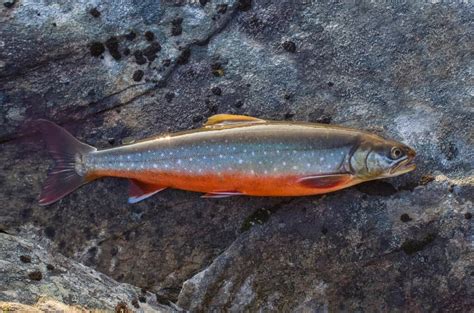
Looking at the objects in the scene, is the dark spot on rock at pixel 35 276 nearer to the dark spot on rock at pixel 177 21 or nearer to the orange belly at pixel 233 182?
the orange belly at pixel 233 182

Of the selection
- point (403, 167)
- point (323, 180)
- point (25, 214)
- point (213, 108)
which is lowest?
point (25, 214)

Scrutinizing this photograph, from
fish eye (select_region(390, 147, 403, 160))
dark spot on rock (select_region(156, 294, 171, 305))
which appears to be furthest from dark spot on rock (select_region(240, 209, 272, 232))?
fish eye (select_region(390, 147, 403, 160))

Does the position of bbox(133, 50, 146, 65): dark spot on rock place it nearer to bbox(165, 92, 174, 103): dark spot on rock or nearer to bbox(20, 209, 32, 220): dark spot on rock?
bbox(165, 92, 174, 103): dark spot on rock

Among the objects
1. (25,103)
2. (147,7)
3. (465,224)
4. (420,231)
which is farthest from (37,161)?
(465,224)

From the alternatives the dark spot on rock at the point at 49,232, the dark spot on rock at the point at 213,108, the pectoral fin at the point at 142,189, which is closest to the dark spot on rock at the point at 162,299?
the pectoral fin at the point at 142,189

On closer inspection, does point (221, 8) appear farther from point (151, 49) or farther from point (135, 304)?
point (135, 304)

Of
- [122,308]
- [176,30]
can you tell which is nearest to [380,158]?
[176,30]

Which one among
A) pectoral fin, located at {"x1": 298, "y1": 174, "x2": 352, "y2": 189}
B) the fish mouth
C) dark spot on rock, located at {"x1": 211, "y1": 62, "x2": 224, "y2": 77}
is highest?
dark spot on rock, located at {"x1": 211, "y1": 62, "x2": 224, "y2": 77}
